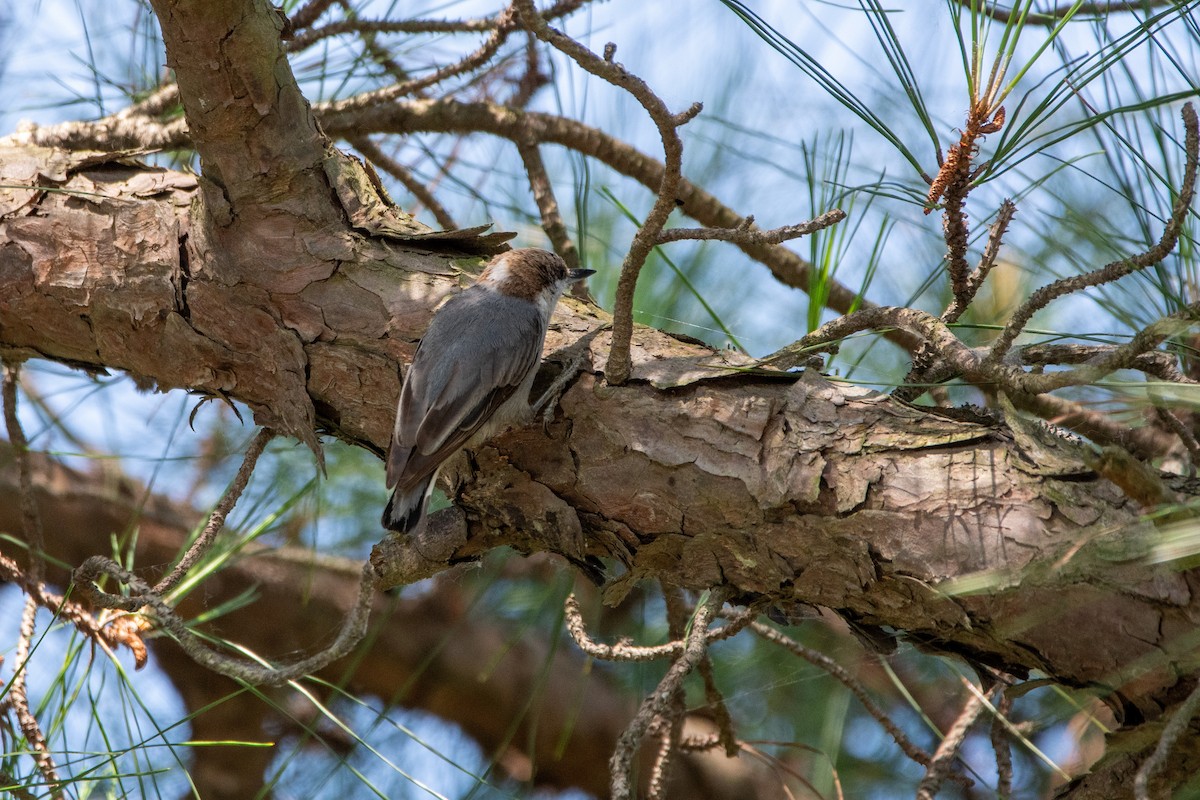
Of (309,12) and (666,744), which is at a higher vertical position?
(309,12)

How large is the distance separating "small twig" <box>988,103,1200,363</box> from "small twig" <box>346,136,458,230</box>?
1.91 meters

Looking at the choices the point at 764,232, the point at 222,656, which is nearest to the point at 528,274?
the point at 764,232

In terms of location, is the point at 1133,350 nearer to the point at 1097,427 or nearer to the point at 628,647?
the point at 628,647

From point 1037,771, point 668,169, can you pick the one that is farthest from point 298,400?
point 1037,771

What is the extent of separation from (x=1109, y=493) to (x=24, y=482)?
2.45m

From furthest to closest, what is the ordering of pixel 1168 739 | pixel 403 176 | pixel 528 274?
pixel 403 176 < pixel 528 274 < pixel 1168 739

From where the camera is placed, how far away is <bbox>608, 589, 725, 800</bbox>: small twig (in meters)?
1.54

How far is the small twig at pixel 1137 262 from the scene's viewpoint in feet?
4.07

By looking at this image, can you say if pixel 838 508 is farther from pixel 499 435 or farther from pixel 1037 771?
pixel 1037 771

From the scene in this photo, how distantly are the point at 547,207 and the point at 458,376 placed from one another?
0.75 m

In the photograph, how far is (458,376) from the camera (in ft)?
7.12

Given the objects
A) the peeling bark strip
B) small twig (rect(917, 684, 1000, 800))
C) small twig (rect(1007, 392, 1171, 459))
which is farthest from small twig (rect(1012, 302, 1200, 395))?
small twig (rect(1007, 392, 1171, 459))

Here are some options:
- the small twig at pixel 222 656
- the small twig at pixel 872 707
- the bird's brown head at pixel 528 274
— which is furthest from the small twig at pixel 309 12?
the small twig at pixel 872 707

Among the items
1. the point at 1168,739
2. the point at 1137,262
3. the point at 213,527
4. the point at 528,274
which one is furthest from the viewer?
the point at 528,274
